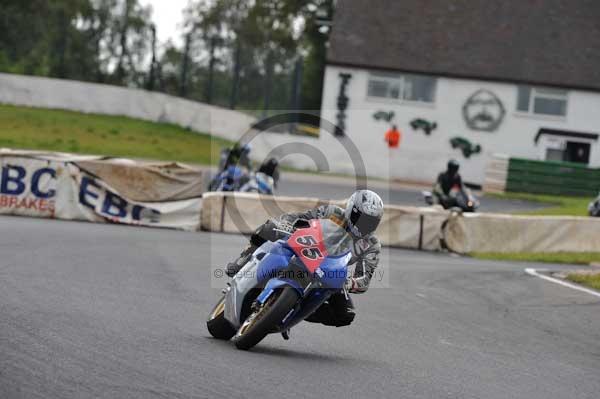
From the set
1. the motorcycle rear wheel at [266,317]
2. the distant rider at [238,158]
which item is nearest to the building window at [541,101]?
the distant rider at [238,158]

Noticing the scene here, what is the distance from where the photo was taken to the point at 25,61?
136 ft

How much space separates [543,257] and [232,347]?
13.1m

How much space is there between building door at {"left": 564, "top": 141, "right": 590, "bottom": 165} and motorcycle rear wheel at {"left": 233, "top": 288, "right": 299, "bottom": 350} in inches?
1455

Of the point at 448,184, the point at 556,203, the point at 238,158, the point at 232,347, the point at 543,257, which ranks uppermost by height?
the point at 238,158

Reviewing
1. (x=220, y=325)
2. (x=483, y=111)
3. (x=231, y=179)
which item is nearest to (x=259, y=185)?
(x=231, y=179)

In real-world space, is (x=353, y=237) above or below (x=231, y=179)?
above

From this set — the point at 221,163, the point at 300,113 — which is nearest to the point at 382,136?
the point at 300,113

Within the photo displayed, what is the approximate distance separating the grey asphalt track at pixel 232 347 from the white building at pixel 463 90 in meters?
27.0

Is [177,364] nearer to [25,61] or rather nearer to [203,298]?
[203,298]

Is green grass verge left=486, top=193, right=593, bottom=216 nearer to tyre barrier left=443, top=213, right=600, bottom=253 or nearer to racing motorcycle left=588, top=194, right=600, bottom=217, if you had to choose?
racing motorcycle left=588, top=194, right=600, bottom=217

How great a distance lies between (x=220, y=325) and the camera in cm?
869

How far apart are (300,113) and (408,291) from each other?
28.2 meters

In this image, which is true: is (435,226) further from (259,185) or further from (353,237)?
(353,237)

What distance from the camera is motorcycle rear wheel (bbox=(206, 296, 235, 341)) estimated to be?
28.4 ft
